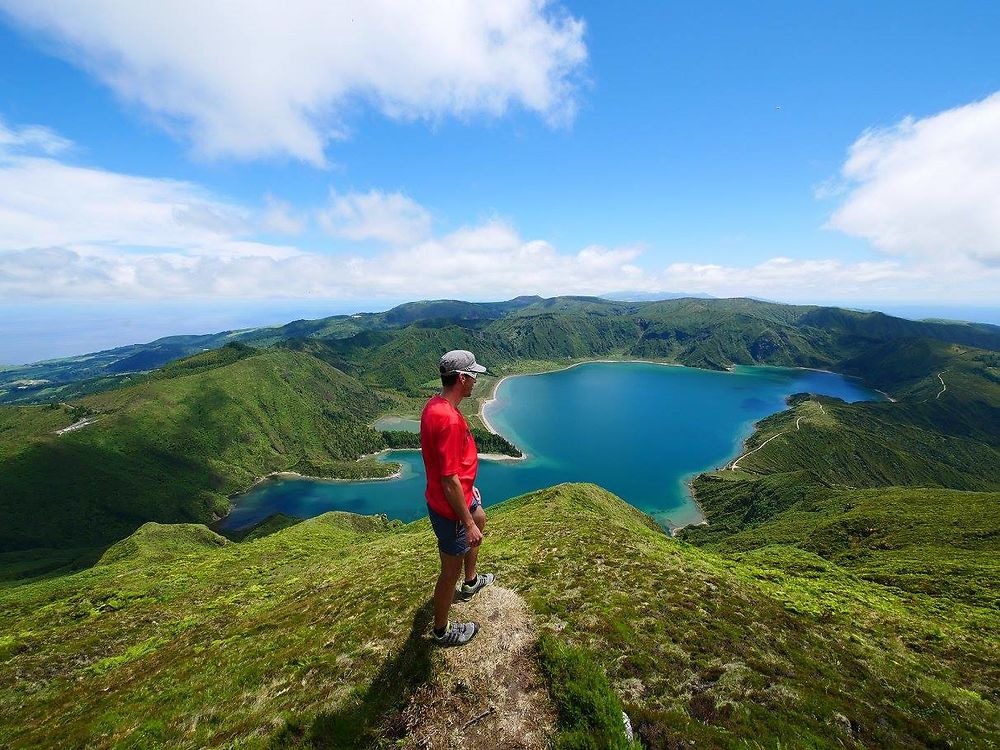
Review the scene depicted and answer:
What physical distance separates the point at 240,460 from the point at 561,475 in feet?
507

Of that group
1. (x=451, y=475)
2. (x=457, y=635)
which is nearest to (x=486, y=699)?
(x=457, y=635)

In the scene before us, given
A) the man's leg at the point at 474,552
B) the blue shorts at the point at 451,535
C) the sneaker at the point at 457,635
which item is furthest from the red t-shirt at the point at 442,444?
the sneaker at the point at 457,635

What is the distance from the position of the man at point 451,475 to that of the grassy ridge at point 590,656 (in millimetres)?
2020

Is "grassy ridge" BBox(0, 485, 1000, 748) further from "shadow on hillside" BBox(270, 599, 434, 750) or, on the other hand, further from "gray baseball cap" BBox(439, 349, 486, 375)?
"gray baseball cap" BBox(439, 349, 486, 375)

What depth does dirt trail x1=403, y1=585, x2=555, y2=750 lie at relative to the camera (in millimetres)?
7098

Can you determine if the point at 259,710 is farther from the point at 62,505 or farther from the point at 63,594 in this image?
the point at 62,505

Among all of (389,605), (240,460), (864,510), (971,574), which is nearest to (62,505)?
(240,460)

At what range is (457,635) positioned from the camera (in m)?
9.20

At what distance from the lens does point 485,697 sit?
788 centimetres

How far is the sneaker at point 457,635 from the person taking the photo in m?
9.18

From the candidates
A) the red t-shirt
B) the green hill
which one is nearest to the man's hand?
the red t-shirt

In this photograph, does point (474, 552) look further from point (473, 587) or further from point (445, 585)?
point (473, 587)

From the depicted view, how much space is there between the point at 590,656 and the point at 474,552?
3.66 meters

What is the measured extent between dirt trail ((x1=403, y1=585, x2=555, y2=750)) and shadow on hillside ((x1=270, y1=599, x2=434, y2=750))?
31 centimetres
